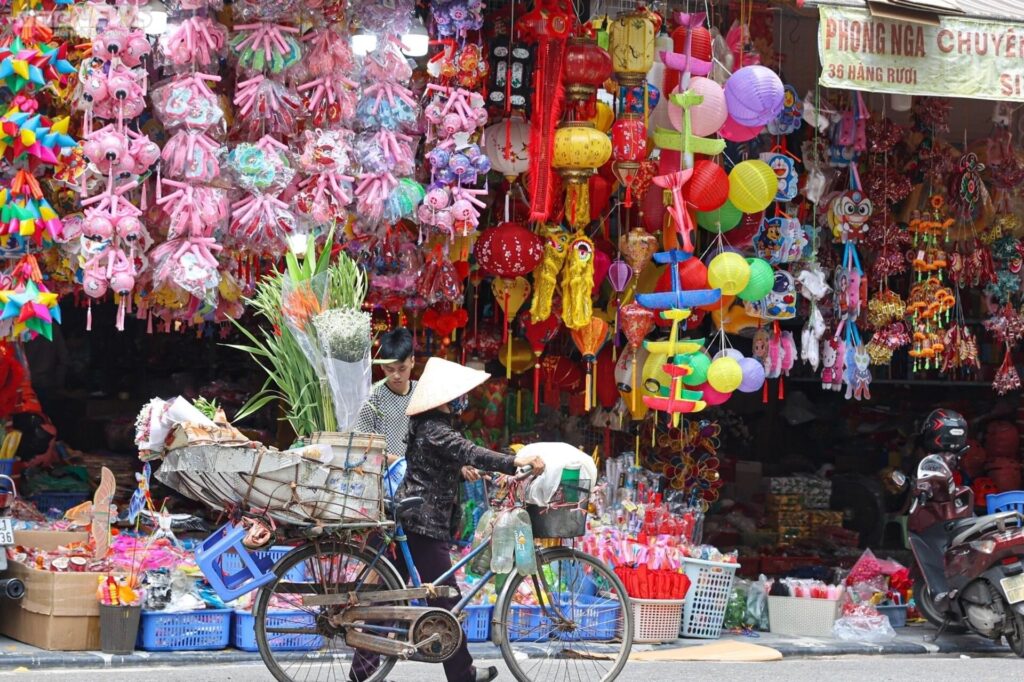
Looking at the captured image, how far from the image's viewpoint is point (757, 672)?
854 centimetres

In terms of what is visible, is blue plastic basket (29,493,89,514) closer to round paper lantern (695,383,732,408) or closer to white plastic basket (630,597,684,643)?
white plastic basket (630,597,684,643)

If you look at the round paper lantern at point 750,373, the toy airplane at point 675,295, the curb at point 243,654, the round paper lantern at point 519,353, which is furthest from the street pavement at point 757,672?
the round paper lantern at point 519,353

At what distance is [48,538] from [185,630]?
1154 millimetres

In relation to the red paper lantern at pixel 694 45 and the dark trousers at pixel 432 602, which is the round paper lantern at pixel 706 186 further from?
the dark trousers at pixel 432 602

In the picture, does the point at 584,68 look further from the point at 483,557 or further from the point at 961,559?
the point at 961,559

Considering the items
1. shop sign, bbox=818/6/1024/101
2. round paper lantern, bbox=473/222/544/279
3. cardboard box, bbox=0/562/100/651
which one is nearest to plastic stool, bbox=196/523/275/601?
cardboard box, bbox=0/562/100/651

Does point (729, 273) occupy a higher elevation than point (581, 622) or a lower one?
higher

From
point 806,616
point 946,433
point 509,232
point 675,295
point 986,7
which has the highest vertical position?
point 986,7

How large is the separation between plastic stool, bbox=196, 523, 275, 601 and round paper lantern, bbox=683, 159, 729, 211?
4.01m

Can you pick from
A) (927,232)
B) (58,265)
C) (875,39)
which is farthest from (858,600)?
(58,265)

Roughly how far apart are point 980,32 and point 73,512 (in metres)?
6.08

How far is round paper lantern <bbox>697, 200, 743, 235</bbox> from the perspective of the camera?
985 cm

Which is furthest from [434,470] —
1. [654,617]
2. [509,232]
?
[509,232]

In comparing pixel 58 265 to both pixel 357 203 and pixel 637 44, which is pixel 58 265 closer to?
pixel 357 203
